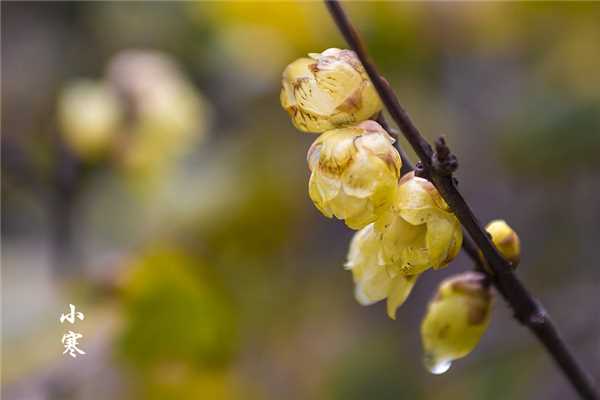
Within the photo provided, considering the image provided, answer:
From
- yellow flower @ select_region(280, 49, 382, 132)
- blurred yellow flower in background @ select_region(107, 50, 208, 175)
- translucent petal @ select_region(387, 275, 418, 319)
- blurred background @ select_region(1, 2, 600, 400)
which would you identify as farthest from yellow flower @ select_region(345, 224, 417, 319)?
blurred yellow flower in background @ select_region(107, 50, 208, 175)

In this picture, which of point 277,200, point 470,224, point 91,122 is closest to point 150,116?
point 91,122

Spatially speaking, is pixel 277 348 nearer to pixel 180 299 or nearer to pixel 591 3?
pixel 180 299

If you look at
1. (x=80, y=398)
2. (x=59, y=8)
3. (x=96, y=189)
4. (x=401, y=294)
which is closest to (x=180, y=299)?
(x=80, y=398)

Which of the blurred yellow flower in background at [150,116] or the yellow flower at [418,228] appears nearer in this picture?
the yellow flower at [418,228]

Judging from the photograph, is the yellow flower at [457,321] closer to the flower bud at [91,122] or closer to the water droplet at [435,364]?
the water droplet at [435,364]

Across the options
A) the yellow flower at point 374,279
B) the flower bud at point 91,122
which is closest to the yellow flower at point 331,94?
the yellow flower at point 374,279

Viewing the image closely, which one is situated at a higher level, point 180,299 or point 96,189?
point 96,189
